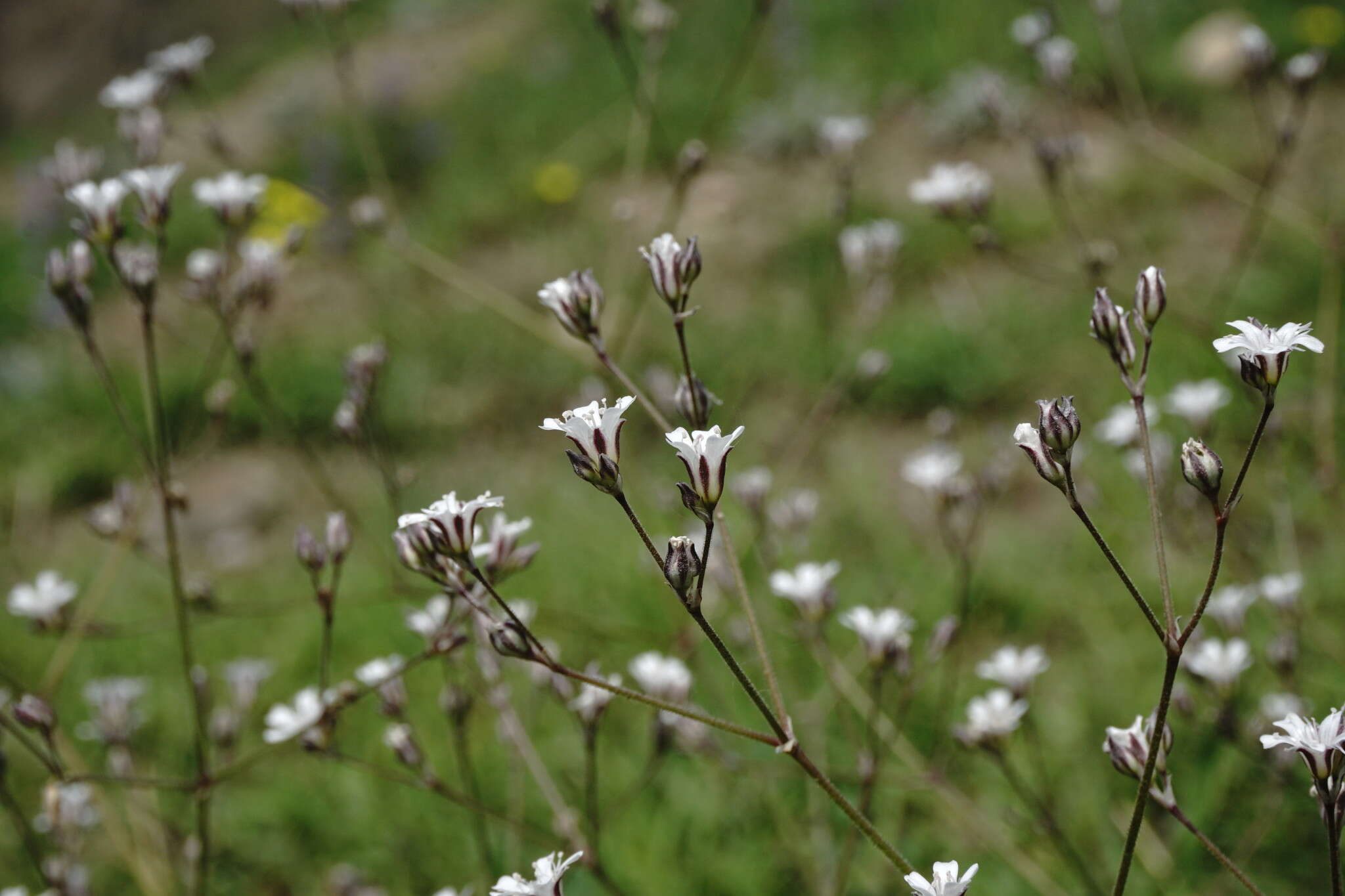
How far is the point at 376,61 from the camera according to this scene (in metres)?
8.43

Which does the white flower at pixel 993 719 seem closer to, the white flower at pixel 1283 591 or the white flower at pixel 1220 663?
the white flower at pixel 1220 663

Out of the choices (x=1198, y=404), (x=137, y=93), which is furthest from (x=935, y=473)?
(x=137, y=93)

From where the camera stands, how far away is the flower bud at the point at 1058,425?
116 centimetres

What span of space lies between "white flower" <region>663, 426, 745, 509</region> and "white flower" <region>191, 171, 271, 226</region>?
135 centimetres

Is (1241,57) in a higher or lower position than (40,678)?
higher

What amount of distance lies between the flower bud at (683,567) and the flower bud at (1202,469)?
539 millimetres

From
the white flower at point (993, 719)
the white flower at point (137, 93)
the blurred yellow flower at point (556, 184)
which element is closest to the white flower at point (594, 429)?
the white flower at point (993, 719)

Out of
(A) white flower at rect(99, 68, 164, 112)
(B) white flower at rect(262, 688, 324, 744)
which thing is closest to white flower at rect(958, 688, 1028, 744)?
(B) white flower at rect(262, 688, 324, 744)

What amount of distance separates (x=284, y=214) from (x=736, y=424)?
316 cm

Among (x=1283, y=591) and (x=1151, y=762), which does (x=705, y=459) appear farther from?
(x=1283, y=591)

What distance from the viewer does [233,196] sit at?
2174 millimetres

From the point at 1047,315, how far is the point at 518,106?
3.99 metres

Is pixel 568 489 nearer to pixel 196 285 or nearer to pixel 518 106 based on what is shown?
pixel 196 285

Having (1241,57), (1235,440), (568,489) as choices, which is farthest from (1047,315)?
(568,489)
